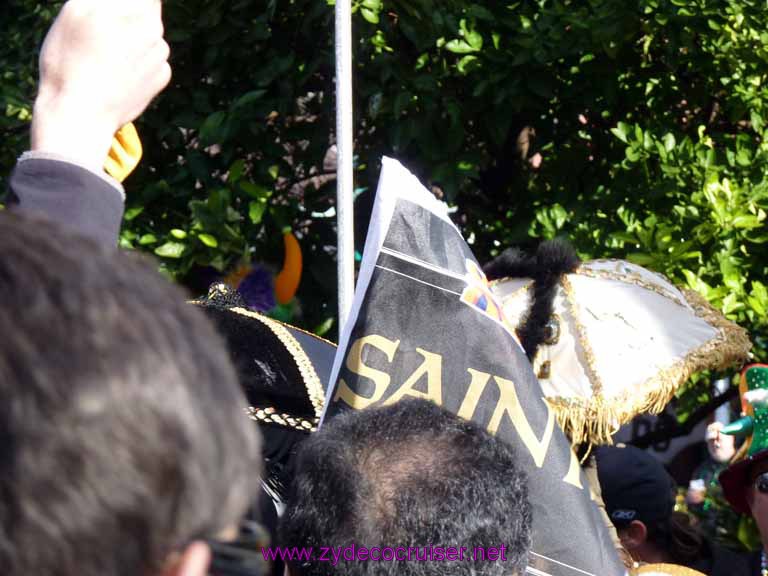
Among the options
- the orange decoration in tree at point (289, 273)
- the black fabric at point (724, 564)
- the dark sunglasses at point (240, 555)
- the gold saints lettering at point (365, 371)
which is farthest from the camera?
the black fabric at point (724, 564)

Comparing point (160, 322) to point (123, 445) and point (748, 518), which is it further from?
point (748, 518)

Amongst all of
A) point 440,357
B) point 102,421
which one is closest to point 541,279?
point 440,357

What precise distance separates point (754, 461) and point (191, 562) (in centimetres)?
189

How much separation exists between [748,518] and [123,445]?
3.40 m

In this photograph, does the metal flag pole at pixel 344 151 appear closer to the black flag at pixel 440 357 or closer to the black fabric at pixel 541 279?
the black flag at pixel 440 357

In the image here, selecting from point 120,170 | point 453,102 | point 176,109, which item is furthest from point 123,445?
point 176,109

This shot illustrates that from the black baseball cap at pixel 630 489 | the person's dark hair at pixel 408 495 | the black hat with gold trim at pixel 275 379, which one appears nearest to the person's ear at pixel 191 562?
the person's dark hair at pixel 408 495

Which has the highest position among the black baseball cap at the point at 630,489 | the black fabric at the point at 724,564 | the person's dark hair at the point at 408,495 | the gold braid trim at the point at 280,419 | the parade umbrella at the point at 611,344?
the person's dark hair at the point at 408,495

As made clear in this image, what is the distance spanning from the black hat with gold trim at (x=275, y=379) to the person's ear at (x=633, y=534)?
1285 millimetres

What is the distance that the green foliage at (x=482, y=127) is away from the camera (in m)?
2.70

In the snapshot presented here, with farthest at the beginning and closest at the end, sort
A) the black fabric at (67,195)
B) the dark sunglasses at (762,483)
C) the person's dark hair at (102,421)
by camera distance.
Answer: the dark sunglasses at (762,483)
the black fabric at (67,195)
the person's dark hair at (102,421)

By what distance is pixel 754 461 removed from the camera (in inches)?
88.8

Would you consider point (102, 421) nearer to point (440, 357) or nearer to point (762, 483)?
point (440, 357)

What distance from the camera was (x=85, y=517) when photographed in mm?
587
